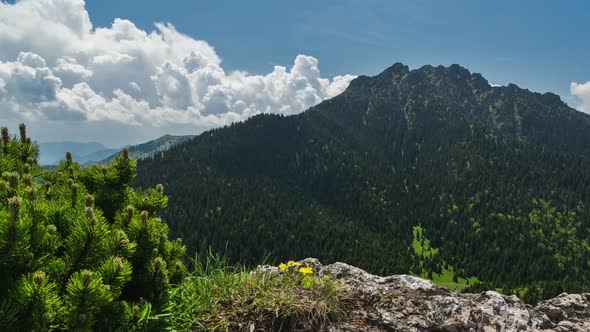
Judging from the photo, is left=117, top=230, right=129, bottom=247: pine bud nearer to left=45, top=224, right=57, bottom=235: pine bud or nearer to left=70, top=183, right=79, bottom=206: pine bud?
left=45, top=224, right=57, bottom=235: pine bud

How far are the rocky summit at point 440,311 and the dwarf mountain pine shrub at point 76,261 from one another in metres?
2.87

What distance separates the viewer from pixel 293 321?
5.86 metres

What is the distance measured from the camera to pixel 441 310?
6539mm

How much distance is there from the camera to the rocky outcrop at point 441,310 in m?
6.25

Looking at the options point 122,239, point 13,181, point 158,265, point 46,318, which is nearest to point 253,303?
point 158,265

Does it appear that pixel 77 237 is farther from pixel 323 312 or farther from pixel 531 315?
pixel 531 315

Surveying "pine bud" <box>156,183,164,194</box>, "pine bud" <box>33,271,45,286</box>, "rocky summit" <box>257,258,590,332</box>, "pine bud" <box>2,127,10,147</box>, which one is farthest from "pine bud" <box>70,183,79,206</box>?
"rocky summit" <box>257,258,590,332</box>

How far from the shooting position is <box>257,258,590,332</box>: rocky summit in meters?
6.24

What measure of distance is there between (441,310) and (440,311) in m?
0.03

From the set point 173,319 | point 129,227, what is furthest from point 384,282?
point 129,227

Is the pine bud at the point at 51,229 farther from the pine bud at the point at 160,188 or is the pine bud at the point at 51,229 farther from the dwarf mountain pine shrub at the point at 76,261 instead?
the pine bud at the point at 160,188

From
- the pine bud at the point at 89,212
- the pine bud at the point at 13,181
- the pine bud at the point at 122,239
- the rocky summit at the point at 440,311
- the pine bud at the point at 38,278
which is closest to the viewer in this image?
the pine bud at the point at 38,278

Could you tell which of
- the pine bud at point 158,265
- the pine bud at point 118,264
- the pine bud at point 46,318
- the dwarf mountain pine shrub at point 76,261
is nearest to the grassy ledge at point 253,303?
the dwarf mountain pine shrub at point 76,261

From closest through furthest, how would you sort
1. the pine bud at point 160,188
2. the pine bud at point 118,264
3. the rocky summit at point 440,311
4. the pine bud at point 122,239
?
the pine bud at point 118,264 < the pine bud at point 122,239 < the pine bud at point 160,188 < the rocky summit at point 440,311
